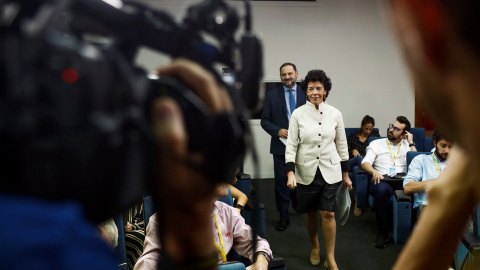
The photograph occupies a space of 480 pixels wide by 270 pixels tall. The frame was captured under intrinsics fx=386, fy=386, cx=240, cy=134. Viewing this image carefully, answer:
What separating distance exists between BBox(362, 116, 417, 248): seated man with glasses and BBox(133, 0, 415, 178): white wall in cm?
164

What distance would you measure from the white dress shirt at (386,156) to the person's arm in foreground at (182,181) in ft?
9.21

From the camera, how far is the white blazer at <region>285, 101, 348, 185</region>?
2.12 meters

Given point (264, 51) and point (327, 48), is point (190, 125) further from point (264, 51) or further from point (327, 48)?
point (327, 48)

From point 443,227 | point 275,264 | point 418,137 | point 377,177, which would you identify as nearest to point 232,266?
point 275,264

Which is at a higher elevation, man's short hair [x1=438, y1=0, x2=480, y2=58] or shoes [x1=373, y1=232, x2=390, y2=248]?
man's short hair [x1=438, y1=0, x2=480, y2=58]

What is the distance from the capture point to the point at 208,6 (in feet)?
0.80

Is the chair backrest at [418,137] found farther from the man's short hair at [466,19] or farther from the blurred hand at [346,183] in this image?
the man's short hair at [466,19]

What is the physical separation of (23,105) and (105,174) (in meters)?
0.06

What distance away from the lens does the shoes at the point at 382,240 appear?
8.56 feet

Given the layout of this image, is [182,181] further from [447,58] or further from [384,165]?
[384,165]

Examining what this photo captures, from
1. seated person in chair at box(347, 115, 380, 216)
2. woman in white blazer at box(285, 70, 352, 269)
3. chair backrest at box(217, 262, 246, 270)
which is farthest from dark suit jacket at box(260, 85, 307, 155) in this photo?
seated person in chair at box(347, 115, 380, 216)

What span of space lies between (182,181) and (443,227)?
0.70ft

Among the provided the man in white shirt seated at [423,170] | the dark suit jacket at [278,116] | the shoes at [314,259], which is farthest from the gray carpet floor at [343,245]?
the man in white shirt seated at [423,170]

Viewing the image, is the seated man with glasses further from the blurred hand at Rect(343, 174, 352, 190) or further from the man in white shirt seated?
the blurred hand at Rect(343, 174, 352, 190)
